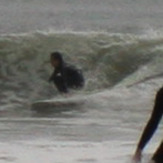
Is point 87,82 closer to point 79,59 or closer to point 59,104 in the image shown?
point 79,59

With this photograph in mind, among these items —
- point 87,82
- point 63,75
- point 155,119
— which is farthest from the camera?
point 87,82

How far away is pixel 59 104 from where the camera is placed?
16266 millimetres

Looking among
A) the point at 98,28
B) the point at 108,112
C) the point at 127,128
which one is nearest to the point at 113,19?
the point at 98,28

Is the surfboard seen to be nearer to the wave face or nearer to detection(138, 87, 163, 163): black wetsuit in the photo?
the wave face

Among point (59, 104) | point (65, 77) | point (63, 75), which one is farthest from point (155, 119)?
point (65, 77)

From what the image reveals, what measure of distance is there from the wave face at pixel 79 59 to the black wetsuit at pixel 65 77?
1076 millimetres

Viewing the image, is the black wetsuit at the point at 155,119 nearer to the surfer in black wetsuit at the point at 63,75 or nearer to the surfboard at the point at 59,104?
the surfboard at the point at 59,104

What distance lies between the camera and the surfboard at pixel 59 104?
15.9 m

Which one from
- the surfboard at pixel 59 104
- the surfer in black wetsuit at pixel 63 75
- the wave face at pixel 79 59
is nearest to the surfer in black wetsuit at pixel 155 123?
the surfboard at pixel 59 104

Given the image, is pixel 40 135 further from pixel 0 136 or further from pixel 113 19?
pixel 113 19

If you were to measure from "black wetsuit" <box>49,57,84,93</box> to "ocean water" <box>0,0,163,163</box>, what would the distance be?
232 mm

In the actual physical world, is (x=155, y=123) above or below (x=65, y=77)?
below

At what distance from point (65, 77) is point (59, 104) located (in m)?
0.98

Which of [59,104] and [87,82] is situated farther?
[87,82]
